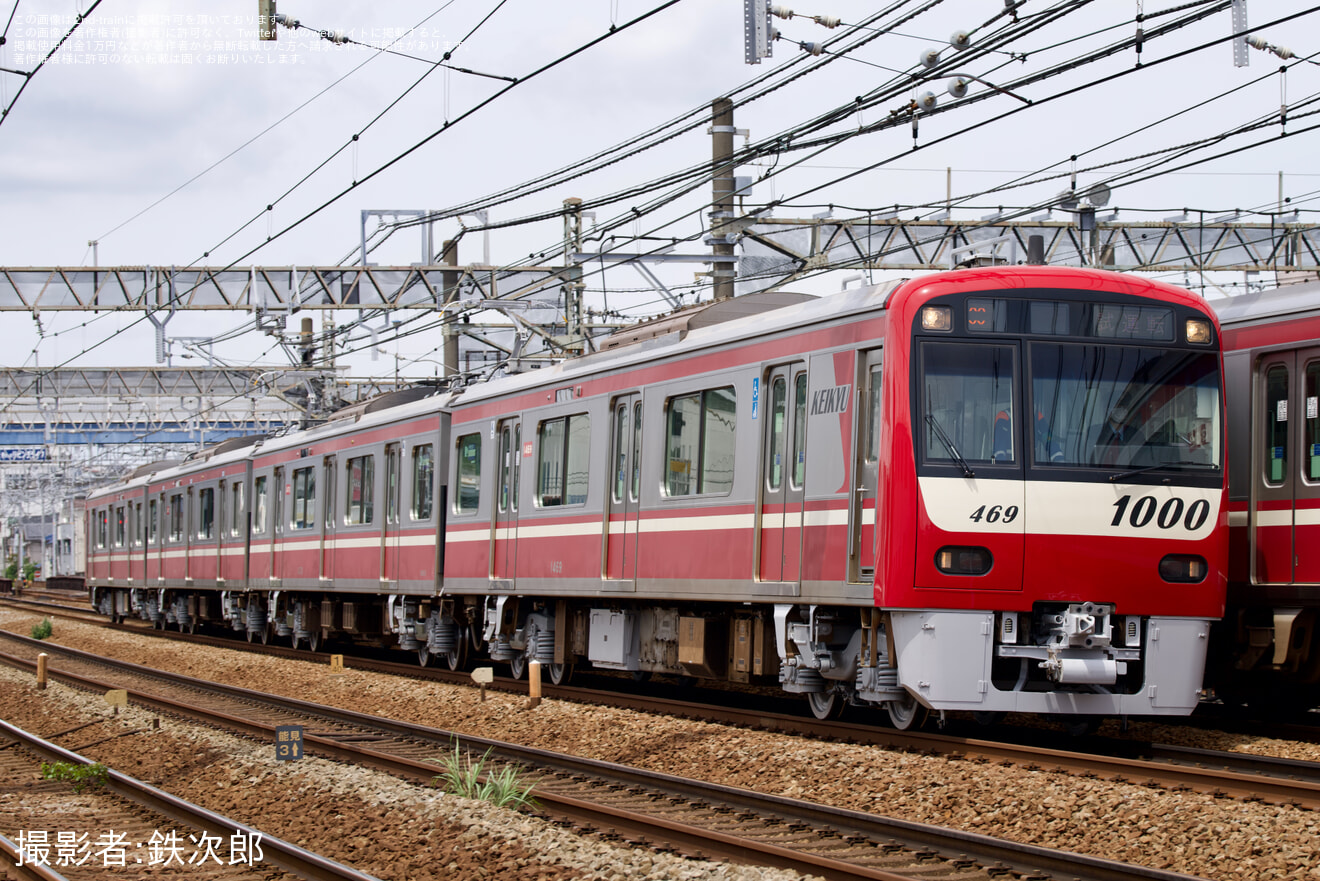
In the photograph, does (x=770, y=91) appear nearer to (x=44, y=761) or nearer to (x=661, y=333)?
(x=661, y=333)

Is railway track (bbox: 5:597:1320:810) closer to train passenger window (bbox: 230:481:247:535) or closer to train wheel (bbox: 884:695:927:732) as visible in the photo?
train wheel (bbox: 884:695:927:732)

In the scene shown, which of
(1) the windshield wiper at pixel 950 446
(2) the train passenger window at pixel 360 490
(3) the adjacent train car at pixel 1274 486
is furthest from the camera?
(2) the train passenger window at pixel 360 490

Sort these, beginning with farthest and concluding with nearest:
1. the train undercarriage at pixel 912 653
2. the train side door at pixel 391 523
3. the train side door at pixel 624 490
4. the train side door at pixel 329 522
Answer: the train side door at pixel 329 522 → the train side door at pixel 391 523 → the train side door at pixel 624 490 → the train undercarriage at pixel 912 653

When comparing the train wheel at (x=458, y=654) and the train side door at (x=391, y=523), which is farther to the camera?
the train side door at (x=391, y=523)

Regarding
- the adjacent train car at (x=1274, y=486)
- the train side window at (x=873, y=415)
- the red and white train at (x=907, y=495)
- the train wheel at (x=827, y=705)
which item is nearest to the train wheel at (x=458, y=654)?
the red and white train at (x=907, y=495)

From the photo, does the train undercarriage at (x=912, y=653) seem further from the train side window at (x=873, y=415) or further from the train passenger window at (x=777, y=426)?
the train side window at (x=873, y=415)

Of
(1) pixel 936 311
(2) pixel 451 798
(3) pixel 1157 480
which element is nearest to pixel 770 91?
(1) pixel 936 311

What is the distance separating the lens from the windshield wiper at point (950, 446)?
1002cm

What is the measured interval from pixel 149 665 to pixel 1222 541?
17290mm

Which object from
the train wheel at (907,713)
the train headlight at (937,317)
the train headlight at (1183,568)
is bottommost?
the train wheel at (907,713)

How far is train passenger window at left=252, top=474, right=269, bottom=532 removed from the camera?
24.8 m

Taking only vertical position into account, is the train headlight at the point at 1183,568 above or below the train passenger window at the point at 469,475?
below

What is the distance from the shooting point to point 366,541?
66.6 ft

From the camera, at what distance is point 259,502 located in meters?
25.1
